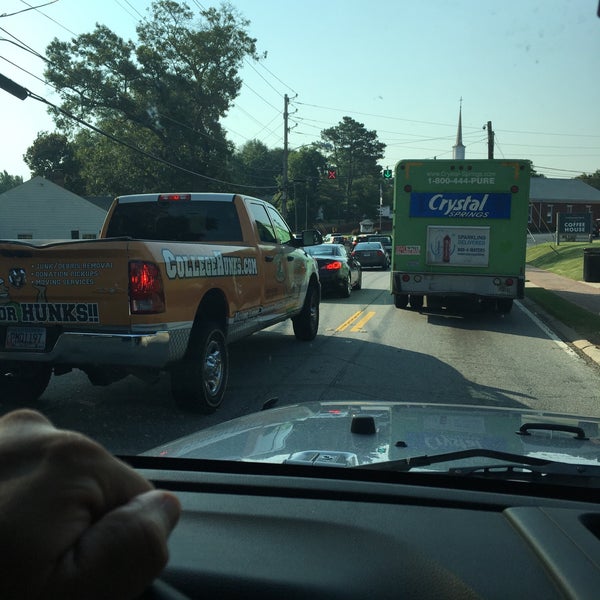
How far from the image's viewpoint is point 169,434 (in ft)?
18.2

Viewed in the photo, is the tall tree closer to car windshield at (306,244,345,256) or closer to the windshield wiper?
car windshield at (306,244,345,256)

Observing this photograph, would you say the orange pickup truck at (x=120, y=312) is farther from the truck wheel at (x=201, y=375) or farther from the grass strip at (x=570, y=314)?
the grass strip at (x=570, y=314)

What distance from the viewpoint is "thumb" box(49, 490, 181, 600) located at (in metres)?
0.95

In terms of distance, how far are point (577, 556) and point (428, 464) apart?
0.88 metres

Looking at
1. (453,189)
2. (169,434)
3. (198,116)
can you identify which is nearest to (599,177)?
(198,116)

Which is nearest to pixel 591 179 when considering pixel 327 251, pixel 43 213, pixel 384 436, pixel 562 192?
pixel 562 192

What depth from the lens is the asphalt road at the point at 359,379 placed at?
20.2ft

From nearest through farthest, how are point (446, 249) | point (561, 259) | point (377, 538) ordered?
point (377, 538) < point (446, 249) < point (561, 259)

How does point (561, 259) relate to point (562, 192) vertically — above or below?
below

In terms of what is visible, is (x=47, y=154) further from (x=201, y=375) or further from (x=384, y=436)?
(x=384, y=436)

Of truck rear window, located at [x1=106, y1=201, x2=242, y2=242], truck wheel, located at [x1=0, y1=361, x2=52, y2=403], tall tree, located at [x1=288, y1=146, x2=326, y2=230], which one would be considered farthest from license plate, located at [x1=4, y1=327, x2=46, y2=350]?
tall tree, located at [x1=288, y1=146, x2=326, y2=230]

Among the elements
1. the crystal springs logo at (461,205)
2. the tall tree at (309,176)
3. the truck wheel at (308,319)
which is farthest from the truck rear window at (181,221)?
the tall tree at (309,176)

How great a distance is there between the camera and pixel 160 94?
53719mm

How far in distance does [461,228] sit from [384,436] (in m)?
11.1
